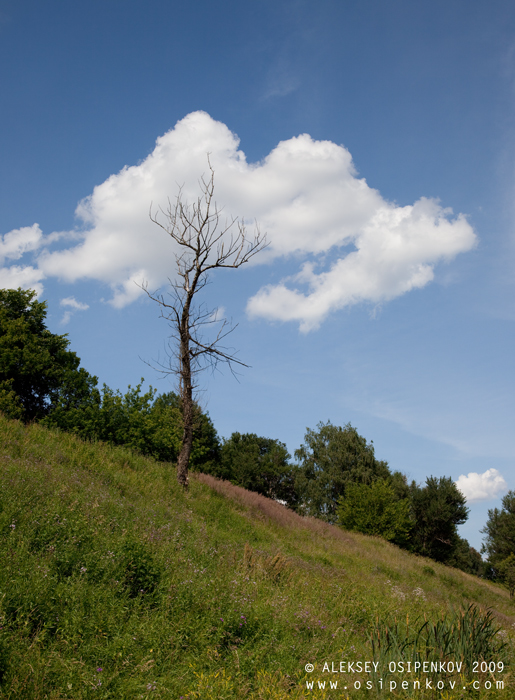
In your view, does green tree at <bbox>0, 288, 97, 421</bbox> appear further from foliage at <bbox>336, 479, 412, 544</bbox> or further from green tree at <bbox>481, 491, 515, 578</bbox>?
green tree at <bbox>481, 491, 515, 578</bbox>

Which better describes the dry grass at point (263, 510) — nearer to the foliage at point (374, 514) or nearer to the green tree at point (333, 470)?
the foliage at point (374, 514)

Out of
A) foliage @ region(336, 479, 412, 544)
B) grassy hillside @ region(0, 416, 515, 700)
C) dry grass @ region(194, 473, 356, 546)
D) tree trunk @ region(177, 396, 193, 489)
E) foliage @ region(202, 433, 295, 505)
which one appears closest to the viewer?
grassy hillside @ region(0, 416, 515, 700)

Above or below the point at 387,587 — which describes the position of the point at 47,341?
above

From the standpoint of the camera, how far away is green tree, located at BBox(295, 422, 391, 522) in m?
47.7

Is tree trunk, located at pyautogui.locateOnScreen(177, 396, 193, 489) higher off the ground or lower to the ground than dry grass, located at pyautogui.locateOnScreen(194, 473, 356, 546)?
higher

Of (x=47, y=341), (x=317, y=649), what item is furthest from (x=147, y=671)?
(x=47, y=341)

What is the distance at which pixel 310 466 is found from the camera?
5106 centimetres

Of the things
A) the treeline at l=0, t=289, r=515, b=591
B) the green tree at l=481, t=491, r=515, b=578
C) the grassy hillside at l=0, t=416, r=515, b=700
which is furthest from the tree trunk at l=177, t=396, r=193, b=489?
the green tree at l=481, t=491, r=515, b=578

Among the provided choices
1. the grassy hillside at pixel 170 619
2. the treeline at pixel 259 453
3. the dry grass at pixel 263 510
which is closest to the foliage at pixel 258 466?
the treeline at pixel 259 453

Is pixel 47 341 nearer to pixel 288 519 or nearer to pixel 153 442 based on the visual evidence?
pixel 153 442

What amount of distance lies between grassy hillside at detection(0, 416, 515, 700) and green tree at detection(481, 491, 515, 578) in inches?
1943

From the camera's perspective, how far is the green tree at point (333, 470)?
47688 mm

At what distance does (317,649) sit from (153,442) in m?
37.4

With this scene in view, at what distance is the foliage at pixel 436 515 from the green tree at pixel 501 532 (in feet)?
24.8
